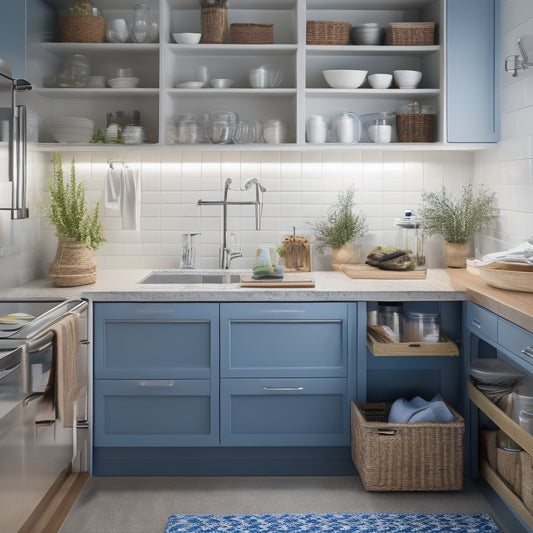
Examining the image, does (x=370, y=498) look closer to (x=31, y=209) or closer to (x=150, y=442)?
(x=150, y=442)

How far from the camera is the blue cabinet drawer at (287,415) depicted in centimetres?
346

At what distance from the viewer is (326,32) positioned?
3.88 meters

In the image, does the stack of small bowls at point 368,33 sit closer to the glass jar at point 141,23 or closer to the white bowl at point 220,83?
the white bowl at point 220,83

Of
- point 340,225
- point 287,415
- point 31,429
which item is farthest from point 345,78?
point 31,429

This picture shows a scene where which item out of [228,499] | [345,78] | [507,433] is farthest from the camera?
[345,78]

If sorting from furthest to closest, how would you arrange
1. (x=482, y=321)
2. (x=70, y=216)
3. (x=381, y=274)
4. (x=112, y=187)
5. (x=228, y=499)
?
1. (x=112, y=187)
2. (x=381, y=274)
3. (x=70, y=216)
4. (x=228, y=499)
5. (x=482, y=321)

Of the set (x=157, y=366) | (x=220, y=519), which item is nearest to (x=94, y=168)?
(x=157, y=366)

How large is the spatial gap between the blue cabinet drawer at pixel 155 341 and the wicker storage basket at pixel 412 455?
2.61 feet

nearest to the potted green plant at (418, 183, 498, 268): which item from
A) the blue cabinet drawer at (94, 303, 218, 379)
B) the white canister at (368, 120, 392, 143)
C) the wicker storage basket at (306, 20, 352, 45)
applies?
the white canister at (368, 120, 392, 143)

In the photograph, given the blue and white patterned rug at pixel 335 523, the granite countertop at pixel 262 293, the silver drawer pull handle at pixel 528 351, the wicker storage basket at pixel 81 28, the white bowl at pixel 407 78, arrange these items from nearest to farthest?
the silver drawer pull handle at pixel 528 351 → the blue and white patterned rug at pixel 335 523 → the granite countertop at pixel 262 293 → the wicker storage basket at pixel 81 28 → the white bowl at pixel 407 78

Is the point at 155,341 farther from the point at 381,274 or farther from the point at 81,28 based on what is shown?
the point at 81,28

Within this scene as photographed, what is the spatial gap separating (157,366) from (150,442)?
366 millimetres

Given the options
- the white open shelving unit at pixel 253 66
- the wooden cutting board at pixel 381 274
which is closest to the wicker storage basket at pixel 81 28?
the white open shelving unit at pixel 253 66

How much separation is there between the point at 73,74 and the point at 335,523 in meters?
2.60
